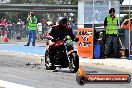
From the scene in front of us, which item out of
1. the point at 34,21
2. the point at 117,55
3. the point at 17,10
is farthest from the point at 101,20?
the point at 17,10

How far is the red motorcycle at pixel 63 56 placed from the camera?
43.1 feet

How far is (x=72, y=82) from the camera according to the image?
11.3 m

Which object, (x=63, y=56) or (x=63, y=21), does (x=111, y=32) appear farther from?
(x=63, y=21)

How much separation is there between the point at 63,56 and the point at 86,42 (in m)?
5.97

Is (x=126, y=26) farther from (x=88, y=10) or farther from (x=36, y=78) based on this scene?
(x=36, y=78)

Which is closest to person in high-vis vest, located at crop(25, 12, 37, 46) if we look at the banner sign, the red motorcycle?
the banner sign

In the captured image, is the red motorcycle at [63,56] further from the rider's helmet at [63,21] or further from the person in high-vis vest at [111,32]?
the person in high-vis vest at [111,32]

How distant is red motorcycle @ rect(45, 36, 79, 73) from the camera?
1312 cm

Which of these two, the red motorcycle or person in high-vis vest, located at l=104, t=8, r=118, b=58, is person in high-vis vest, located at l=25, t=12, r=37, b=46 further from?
the red motorcycle

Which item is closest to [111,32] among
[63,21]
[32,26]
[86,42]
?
[86,42]

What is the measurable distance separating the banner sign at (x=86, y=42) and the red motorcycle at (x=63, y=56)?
5084mm

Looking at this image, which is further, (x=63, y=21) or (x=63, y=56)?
(x=63, y=56)

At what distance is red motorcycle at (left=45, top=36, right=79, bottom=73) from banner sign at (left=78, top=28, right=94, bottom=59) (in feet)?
16.7

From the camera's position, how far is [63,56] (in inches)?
536
